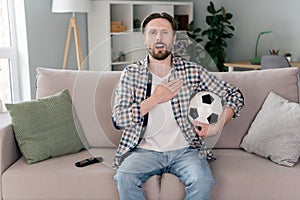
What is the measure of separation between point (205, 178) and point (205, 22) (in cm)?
340

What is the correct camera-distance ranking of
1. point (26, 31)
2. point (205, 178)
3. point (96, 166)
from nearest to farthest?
point (205, 178)
point (96, 166)
point (26, 31)

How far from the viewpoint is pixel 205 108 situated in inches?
63.4

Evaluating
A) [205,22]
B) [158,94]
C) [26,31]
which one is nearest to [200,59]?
[158,94]

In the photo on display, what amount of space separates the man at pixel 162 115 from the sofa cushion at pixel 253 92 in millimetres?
330

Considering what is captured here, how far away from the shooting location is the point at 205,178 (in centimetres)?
163

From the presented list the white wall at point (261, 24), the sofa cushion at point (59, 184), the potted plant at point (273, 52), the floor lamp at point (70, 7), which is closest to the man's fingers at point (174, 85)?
the sofa cushion at point (59, 184)

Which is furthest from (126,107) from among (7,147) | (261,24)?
(261,24)

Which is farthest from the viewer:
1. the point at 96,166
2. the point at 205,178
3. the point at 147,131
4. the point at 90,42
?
the point at 90,42

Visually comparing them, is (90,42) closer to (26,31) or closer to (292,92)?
(26,31)

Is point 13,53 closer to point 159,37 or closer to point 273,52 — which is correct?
point 159,37

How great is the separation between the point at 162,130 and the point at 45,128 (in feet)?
2.05

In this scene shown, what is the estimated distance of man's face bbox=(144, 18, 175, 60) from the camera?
5.38 feet

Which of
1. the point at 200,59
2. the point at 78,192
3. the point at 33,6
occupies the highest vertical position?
the point at 33,6

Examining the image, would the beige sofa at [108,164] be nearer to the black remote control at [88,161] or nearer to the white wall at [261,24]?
the black remote control at [88,161]
